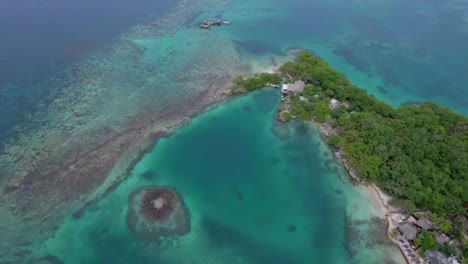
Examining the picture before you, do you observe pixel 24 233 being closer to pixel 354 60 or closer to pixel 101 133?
pixel 101 133

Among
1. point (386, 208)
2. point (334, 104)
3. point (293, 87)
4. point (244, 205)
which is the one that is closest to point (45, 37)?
point (293, 87)

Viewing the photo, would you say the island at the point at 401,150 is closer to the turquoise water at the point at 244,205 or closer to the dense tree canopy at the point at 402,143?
the dense tree canopy at the point at 402,143

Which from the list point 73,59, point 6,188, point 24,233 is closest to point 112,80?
point 73,59

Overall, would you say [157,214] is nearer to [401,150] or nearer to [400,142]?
[401,150]

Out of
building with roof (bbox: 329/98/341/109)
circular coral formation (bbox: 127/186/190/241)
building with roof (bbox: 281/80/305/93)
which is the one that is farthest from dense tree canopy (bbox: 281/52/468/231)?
circular coral formation (bbox: 127/186/190/241)

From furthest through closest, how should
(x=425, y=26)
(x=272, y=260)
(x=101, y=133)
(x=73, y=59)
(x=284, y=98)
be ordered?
(x=425, y=26), (x=73, y=59), (x=284, y=98), (x=101, y=133), (x=272, y=260)

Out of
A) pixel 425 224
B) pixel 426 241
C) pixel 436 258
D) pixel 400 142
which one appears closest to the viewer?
pixel 436 258
